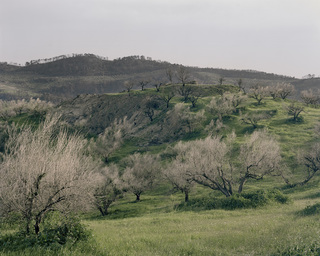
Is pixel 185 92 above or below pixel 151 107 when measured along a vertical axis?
above

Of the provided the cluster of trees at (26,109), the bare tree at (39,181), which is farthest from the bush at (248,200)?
the cluster of trees at (26,109)

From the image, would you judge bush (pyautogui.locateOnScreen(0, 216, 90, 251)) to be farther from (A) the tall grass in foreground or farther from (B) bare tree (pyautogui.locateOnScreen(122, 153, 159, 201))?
(B) bare tree (pyautogui.locateOnScreen(122, 153, 159, 201))

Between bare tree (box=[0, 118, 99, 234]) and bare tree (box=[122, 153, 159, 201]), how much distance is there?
3486 cm

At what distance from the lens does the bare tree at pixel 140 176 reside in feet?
162

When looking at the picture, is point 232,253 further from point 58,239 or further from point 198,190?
point 198,190

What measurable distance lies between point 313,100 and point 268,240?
11035 cm

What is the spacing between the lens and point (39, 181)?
12.7 m

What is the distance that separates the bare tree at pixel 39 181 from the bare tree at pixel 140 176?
3486cm

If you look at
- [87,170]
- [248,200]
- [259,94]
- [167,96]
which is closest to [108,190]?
[248,200]

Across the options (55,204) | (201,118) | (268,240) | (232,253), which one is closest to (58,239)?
(55,204)

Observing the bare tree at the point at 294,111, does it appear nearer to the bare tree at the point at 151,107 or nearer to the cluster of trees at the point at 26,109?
the bare tree at the point at 151,107

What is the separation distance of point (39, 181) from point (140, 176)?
133ft

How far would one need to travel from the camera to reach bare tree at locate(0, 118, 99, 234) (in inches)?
498

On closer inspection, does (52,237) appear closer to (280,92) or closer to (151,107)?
(151,107)
